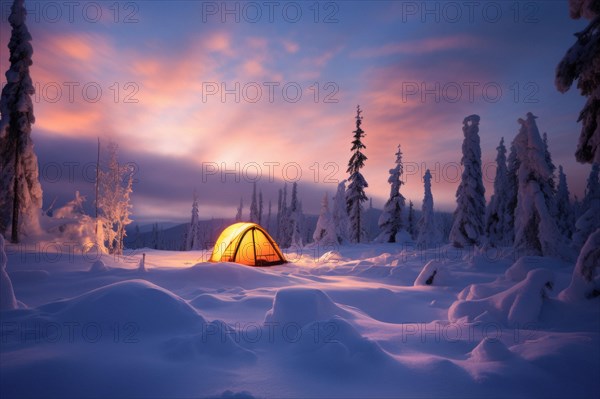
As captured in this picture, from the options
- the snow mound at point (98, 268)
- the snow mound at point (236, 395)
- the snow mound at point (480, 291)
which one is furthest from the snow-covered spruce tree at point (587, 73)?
the snow mound at point (98, 268)

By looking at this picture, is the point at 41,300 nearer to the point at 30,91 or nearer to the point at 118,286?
the point at 118,286

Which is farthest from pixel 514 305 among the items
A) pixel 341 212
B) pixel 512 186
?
pixel 512 186

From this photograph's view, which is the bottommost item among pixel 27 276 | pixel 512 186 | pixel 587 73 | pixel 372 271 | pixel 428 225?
pixel 372 271

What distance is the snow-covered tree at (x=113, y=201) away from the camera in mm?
19781

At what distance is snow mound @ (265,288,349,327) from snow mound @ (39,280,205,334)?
1.31 meters

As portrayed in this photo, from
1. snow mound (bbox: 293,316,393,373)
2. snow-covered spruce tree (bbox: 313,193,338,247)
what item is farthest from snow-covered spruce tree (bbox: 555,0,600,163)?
snow-covered spruce tree (bbox: 313,193,338,247)

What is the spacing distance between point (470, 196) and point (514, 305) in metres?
19.5

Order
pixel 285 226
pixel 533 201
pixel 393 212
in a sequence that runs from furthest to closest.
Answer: pixel 285 226 < pixel 393 212 < pixel 533 201

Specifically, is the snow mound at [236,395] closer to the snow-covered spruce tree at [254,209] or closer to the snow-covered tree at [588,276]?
the snow-covered tree at [588,276]

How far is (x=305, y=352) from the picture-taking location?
4027mm

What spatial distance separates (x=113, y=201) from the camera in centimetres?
1997

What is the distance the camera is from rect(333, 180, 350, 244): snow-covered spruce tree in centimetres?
3262

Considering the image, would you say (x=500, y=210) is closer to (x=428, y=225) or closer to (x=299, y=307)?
(x=428, y=225)

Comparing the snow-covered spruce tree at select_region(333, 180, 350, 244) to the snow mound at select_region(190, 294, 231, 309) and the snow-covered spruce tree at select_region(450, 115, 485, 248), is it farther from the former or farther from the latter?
the snow mound at select_region(190, 294, 231, 309)
